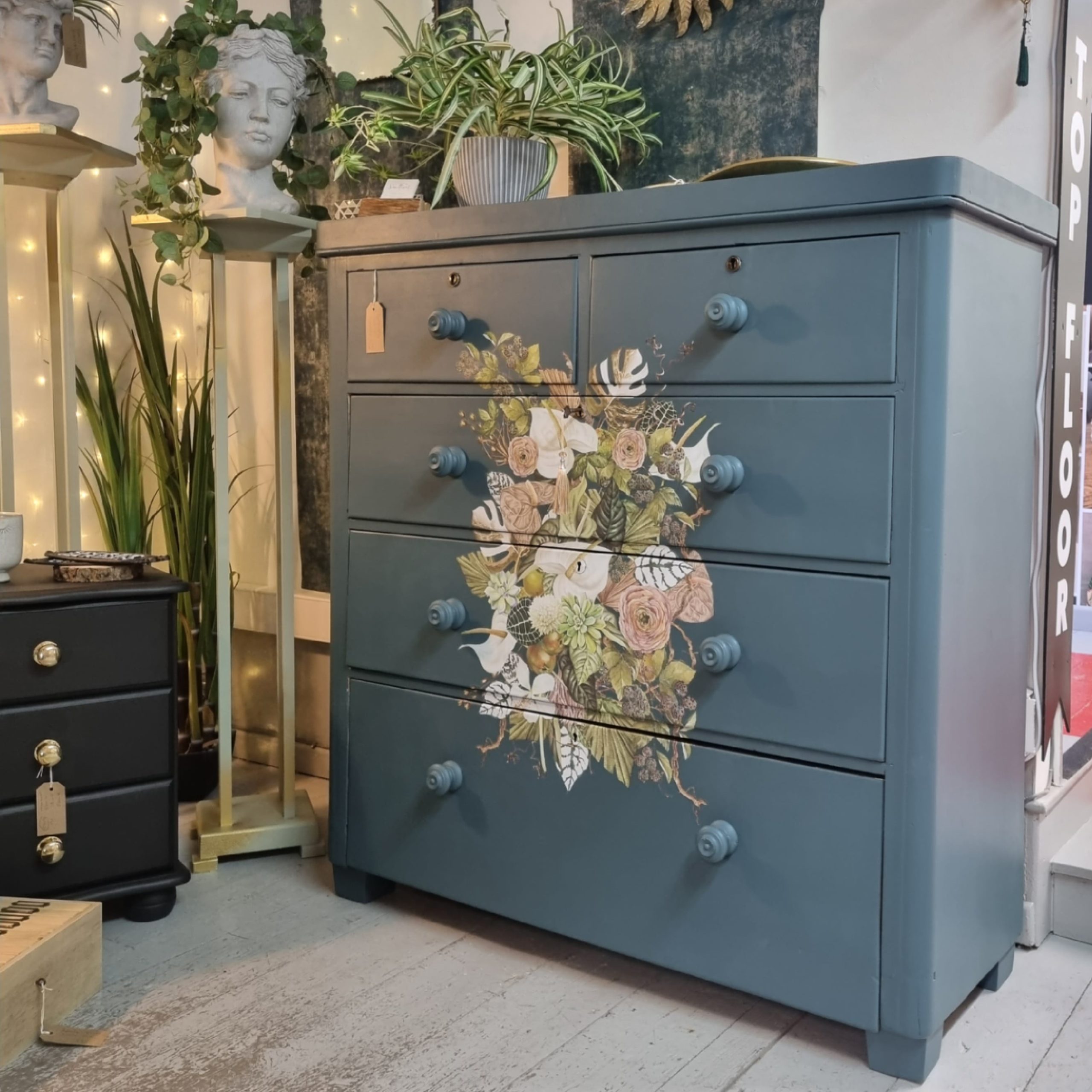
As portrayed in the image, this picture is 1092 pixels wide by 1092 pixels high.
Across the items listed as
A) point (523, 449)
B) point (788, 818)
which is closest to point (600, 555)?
point (523, 449)

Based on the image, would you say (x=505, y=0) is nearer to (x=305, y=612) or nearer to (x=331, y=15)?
(x=331, y=15)

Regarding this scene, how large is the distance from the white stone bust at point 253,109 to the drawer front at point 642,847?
90 centimetres

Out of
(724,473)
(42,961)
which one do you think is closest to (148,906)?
(42,961)

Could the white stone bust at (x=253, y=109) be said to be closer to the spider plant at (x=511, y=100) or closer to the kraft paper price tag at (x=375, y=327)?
the spider plant at (x=511, y=100)

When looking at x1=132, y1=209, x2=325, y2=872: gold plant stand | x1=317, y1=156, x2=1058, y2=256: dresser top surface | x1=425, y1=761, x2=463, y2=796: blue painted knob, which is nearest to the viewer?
x1=317, y1=156, x2=1058, y2=256: dresser top surface

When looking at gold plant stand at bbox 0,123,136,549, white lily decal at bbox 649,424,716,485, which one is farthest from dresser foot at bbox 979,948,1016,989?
gold plant stand at bbox 0,123,136,549

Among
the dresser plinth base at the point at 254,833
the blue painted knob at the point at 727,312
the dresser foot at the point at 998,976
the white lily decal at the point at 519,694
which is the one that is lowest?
the dresser foot at the point at 998,976

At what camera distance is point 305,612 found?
108 inches

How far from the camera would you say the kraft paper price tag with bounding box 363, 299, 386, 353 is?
1950 mm

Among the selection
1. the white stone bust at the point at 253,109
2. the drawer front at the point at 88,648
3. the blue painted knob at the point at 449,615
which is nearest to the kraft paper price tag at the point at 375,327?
the white stone bust at the point at 253,109

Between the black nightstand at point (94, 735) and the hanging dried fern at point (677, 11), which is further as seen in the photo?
the hanging dried fern at point (677, 11)

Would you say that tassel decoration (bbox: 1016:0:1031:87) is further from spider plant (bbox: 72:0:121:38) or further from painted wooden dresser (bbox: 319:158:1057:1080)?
spider plant (bbox: 72:0:121:38)

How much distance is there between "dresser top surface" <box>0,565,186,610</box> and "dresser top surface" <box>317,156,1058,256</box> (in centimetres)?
64

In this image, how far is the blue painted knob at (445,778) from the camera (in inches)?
74.4
